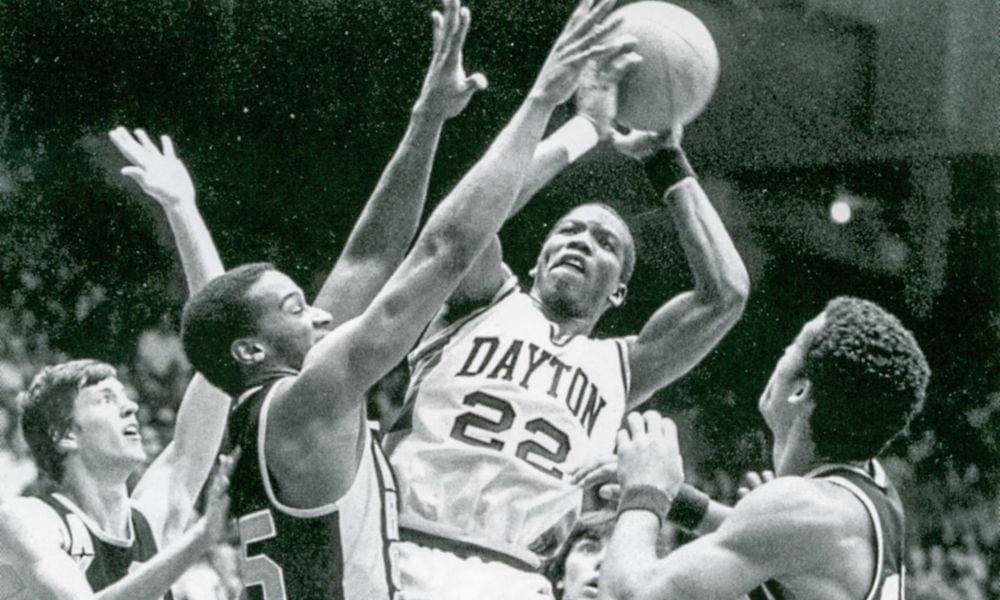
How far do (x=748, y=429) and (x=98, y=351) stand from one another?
327 cm

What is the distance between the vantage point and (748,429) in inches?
264

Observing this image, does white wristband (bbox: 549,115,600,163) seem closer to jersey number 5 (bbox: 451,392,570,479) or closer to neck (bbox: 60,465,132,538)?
jersey number 5 (bbox: 451,392,570,479)

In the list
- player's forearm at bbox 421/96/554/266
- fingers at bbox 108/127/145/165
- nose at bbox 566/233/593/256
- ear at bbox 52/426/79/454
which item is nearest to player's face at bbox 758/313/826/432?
player's forearm at bbox 421/96/554/266

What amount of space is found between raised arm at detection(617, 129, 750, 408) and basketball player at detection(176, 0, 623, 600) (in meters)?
0.99

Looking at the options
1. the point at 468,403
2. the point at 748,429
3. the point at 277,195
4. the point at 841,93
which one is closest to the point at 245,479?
the point at 468,403

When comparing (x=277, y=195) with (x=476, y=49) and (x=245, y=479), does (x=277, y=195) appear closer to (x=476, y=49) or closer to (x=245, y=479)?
(x=476, y=49)

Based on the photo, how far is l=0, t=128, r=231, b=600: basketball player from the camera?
3490 millimetres

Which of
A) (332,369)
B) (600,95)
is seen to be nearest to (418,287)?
(332,369)

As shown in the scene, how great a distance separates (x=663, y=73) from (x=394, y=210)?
2.88ft

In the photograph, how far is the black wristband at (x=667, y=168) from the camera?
3955 mm

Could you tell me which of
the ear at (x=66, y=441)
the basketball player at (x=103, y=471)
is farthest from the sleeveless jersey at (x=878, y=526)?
the ear at (x=66, y=441)

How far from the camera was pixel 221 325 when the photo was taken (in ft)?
9.43

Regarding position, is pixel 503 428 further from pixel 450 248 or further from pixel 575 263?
pixel 450 248

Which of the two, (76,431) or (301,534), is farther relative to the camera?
(76,431)
